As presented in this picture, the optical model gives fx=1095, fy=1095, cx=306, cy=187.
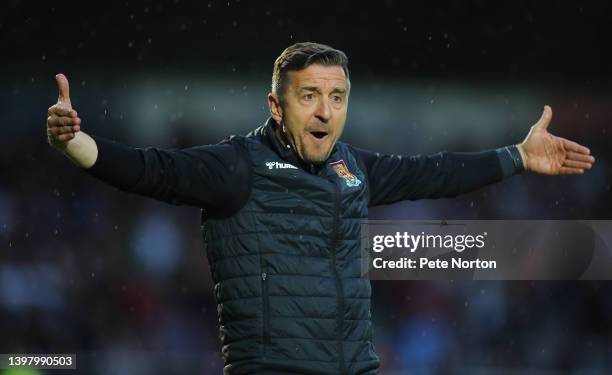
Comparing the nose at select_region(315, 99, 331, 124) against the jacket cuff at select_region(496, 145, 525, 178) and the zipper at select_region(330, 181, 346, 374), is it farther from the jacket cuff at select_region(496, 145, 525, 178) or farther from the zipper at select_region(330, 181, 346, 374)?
Answer: the jacket cuff at select_region(496, 145, 525, 178)

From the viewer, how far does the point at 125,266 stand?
984 cm

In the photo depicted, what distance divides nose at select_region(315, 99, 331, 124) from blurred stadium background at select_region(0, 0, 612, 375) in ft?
18.9

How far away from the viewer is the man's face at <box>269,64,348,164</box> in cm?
379

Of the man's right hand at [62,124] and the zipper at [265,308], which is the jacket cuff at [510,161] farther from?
the man's right hand at [62,124]

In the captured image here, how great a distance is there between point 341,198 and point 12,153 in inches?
282

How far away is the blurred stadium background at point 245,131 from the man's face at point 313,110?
5724mm

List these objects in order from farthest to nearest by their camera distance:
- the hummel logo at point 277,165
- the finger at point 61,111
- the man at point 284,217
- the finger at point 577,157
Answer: the finger at point 577,157, the hummel logo at point 277,165, the man at point 284,217, the finger at point 61,111

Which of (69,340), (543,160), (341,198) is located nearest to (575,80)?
(69,340)

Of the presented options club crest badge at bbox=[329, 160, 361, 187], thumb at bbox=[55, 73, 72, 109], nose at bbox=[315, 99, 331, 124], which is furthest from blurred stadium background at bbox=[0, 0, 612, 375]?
thumb at bbox=[55, 73, 72, 109]

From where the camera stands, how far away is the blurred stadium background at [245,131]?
9.62 metres

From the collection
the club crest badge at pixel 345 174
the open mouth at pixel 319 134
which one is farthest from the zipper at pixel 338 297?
the open mouth at pixel 319 134

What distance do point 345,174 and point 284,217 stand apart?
13.3 inches

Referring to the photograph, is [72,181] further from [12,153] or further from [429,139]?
[429,139]

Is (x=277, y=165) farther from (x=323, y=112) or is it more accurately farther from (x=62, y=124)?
(x=62, y=124)
